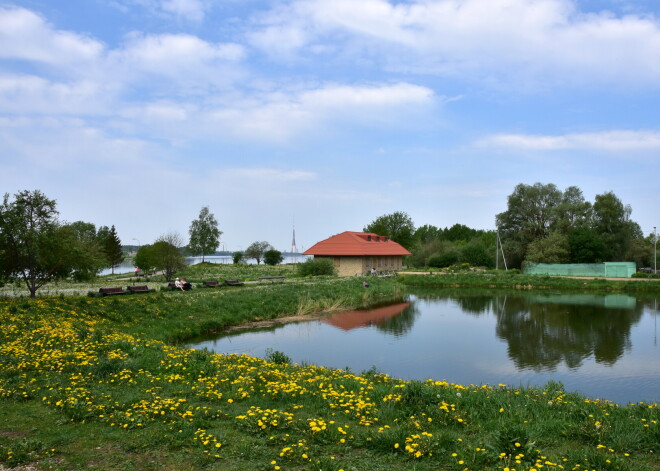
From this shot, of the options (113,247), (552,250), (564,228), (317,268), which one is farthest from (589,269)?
(113,247)

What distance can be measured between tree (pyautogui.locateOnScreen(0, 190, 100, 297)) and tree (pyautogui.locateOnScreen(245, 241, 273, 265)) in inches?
2826

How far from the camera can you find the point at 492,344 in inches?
792

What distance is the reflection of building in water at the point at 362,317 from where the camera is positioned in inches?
1027

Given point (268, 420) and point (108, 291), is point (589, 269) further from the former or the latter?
point (268, 420)

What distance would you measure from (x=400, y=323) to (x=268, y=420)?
20.4 meters

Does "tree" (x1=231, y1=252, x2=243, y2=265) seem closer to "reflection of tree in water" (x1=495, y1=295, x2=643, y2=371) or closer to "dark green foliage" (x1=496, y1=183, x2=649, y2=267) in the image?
"dark green foliage" (x1=496, y1=183, x2=649, y2=267)

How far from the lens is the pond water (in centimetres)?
1455

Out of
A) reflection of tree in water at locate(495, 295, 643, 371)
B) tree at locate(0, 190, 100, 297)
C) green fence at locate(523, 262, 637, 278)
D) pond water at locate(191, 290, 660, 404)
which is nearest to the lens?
pond water at locate(191, 290, 660, 404)

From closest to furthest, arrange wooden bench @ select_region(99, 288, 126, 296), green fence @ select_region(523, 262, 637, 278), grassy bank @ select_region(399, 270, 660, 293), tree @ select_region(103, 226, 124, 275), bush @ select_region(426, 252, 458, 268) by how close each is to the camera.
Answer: wooden bench @ select_region(99, 288, 126, 296) < grassy bank @ select_region(399, 270, 660, 293) < green fence @ select_region(523, 262, 637, 278) < tree @ select_region(103, 226, 124, 275) < bush @ select_region(426, 252, 458, 268)

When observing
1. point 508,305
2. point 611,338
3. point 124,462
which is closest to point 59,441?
point 124,462

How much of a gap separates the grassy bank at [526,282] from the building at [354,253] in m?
4.48

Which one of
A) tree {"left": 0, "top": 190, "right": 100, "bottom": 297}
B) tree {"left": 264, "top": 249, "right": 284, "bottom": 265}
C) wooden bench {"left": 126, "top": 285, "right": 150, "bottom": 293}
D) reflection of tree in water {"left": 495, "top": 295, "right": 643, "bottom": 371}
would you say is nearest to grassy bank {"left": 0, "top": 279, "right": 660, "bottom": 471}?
reflection of tree in water {"left": 495, "top": 295, "right": 643, "bottom": 371}

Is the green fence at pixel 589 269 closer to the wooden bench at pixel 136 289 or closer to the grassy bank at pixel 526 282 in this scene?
the grassy bank at pixel 526 282

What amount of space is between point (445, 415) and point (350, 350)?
38.5 feet
